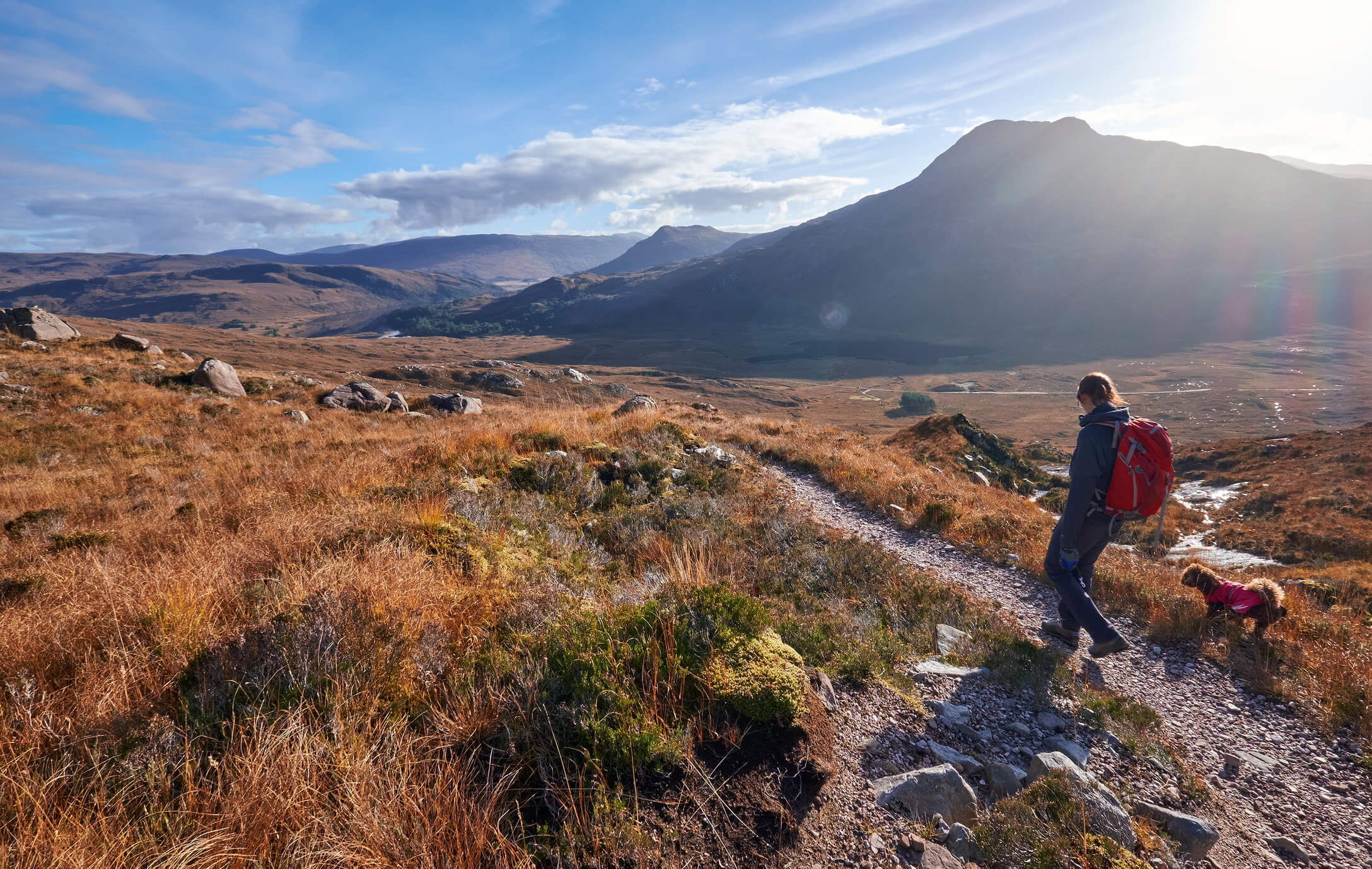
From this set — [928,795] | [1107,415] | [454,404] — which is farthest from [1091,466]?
[454,404]

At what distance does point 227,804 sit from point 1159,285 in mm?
237919

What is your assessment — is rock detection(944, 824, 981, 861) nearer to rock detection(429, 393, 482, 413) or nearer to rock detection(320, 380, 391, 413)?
rock detection(320, 380, 391, 413)

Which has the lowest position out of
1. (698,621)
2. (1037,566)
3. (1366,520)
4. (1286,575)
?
(1366,520)

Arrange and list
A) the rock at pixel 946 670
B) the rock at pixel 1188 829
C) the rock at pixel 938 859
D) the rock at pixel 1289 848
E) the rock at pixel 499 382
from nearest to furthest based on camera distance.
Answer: the rock at pixel 938 859, the rock at pixel 1188 829, the rock at pixel 1289 848, the rock at pixel 946 670, the rock at pixel 499 382

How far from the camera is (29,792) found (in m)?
2.08

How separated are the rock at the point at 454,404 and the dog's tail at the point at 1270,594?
23.7 metres

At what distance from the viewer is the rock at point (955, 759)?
3551mm

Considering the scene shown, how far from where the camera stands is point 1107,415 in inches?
203

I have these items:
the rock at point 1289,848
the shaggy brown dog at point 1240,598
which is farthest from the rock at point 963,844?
the shaggy brown dog at point 1240,598

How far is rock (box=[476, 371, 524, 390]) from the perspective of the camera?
167ft

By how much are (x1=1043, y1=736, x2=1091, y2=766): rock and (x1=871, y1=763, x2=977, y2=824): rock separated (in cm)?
117

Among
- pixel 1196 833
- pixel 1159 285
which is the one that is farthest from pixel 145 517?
pixel 1159 285

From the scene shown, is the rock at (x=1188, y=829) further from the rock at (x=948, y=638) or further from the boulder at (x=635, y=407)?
the boulder at (x=635, y=407)

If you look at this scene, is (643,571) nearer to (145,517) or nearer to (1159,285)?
(145,517)
